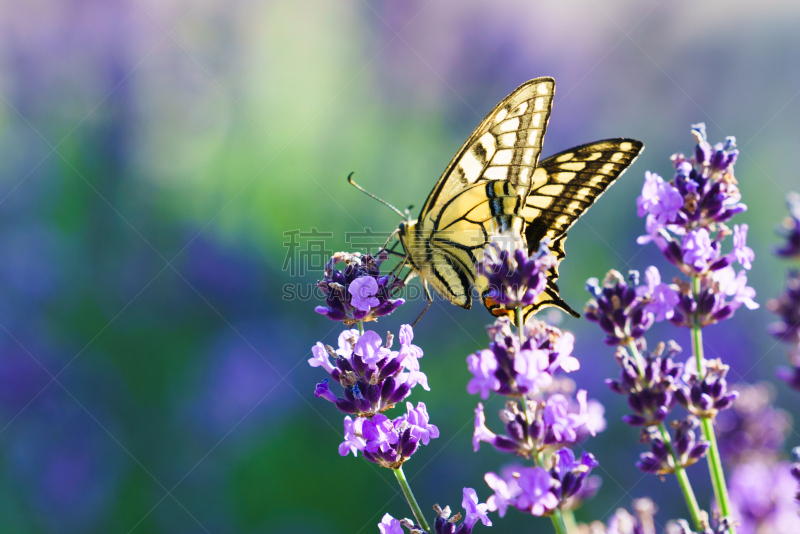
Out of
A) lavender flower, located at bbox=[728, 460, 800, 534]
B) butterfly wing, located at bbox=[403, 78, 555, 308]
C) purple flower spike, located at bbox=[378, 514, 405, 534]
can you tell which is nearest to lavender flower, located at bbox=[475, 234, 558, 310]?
purple flower spike, located at bbox=[378, 514, 405, 534]

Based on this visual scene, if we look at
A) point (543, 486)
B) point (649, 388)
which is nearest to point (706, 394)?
point (649, 388)

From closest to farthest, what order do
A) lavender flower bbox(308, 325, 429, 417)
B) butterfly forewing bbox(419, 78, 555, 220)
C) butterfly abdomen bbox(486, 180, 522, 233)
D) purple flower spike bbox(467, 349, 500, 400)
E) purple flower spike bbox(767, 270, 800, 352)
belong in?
1. purple flower spike bbox(767, 270, 800, 352)
2. purple flower spike bbox(467, 349, 500, 400)
3. lavender flower bbox(308, 325, 429, 417)
4. butterfly forewing bbox(419, 78, 555, 220)
5. butterfly abdomen bbox(486, 180, 522, 233)

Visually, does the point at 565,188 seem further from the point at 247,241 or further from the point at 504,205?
the point at 247,241


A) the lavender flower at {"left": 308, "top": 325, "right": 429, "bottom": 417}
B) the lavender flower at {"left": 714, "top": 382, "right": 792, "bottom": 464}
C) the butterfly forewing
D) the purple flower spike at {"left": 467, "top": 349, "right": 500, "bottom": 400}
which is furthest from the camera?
the butterfly forewing

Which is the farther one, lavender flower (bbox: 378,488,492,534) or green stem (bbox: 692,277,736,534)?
lavender flower (bbox: 378,488,492,534)

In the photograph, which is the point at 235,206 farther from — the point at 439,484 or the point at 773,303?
the point at 773,303

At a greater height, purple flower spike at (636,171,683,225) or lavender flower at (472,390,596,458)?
purple flower spike at (636,171,683,225)

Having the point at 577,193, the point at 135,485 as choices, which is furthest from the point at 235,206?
the point at 577,193

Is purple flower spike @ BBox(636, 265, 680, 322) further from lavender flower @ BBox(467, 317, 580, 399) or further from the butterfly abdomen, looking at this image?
the butterfly abdomen
